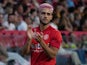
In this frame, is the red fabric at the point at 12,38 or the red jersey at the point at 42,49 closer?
the red jersey at the point at 42,49

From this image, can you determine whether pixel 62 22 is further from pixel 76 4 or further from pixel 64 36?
pixel 76 4

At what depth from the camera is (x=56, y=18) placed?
36.2 ft

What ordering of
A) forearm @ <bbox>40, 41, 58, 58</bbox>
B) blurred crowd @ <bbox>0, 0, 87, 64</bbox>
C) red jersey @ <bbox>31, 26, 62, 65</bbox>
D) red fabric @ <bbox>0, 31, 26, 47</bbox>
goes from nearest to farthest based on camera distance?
1. forearm @ <bbox>40, 41, 58, 58</bbox>
2. red jersey @ <bbox>31, 26, 62, 65</bbox>
3. red fabric @ <bbox>0, 31, 26, 47</bbox>
4. blurred crowd @ <bbox>0, 0, 87, 64</bbox>

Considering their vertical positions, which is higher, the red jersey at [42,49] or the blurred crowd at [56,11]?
the red jersey at [42,49]

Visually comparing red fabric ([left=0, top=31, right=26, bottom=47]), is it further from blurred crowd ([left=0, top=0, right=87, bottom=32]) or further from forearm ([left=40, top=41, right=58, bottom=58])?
forearm ([left=40, top=41, right=58, bottom=58])

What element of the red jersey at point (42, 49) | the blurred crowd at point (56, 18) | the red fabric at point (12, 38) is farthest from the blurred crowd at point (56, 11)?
the red jersey at point (42, 49)

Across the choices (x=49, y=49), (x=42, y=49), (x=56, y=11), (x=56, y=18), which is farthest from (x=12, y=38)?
(x=49, y=49)

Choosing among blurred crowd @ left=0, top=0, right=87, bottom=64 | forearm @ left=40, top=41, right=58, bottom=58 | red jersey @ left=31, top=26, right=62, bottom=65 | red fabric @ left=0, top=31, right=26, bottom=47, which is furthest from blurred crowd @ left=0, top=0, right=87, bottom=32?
forearm @ left=40, top=41, right=58, bottom=58

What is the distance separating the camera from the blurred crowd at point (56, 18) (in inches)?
476

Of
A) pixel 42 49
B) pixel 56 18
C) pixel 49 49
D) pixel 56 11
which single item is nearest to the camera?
pixel 49 49

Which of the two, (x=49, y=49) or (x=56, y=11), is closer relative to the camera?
(x=49, y=49)

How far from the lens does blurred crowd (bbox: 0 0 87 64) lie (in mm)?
12094

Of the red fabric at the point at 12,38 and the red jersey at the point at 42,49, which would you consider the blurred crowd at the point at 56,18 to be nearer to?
the red fabric at the point at 12,38

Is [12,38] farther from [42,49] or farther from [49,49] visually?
[49,49]
